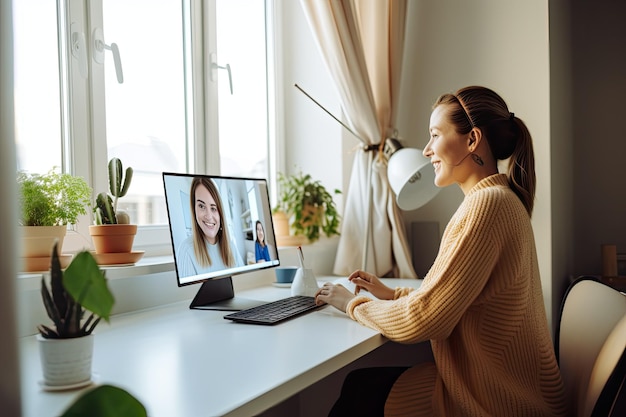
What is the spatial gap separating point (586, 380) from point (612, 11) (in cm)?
268

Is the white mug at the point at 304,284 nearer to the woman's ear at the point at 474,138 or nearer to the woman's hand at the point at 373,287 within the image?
the woman's hand at the point at 373,287

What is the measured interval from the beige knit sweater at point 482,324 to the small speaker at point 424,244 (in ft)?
4.33

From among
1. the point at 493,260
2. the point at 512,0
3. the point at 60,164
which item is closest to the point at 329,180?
the point at 512,0

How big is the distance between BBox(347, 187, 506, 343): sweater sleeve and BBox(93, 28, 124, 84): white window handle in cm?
116

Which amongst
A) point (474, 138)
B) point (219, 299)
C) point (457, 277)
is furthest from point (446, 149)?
point (219, 299)

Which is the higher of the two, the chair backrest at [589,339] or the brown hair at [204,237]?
the brown hair at [204,237]

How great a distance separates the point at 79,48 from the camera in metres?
1.76

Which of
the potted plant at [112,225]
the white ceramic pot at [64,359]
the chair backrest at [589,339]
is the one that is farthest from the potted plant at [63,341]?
the chair backrest at [589,339]

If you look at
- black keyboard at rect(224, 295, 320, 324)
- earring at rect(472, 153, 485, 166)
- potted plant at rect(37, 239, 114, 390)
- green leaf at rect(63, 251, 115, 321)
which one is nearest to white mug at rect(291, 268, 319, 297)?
black keyboard at rect(224, 295, 320, 324)

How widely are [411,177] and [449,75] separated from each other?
90 cm

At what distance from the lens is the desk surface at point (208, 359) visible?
2.99 feet

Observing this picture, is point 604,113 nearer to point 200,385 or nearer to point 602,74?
point 602,74

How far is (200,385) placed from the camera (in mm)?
983

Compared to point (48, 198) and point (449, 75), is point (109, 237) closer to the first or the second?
point (48, 198)
